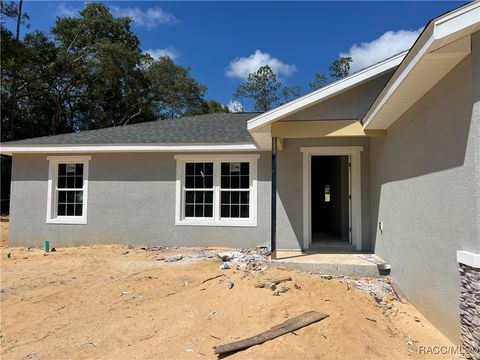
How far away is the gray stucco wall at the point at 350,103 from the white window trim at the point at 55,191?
21.3 ft

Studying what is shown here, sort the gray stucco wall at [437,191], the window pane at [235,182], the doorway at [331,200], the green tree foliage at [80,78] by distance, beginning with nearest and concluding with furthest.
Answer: the gray stucco wall at [437,191]
the doorway at [331,200]
the window pane at [235,182]
the green tree foliage at [80,78]

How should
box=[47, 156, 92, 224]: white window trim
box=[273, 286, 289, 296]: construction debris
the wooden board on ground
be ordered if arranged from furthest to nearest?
box=[47, 156, 92, 224]: white window trim
box=[273, 286, 289, 296]: construction debris
the wooden board on ground

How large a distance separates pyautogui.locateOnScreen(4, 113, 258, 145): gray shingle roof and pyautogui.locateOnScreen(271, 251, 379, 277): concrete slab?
3285 millimetres

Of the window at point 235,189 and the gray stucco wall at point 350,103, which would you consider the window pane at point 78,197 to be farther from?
the gray stucco wall at point 350,103

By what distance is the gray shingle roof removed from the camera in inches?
347

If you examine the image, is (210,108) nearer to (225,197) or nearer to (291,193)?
(225,197)

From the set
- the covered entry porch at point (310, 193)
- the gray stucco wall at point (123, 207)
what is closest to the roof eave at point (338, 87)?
the covered entry porch at point (310, 193)

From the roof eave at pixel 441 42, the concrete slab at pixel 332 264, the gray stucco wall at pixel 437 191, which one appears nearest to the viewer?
the roof eave at pixel 441 42

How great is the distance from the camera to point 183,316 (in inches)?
181

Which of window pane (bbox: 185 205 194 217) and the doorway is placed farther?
window pane (bbox: 185 205 194 217)

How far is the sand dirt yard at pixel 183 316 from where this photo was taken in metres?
3.68

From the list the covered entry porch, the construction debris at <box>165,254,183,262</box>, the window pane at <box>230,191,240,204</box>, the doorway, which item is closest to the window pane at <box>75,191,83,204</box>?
the construction debris at <box>165,254,183,262</box>

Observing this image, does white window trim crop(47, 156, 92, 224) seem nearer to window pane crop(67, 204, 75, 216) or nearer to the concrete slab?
window pane crop(67, 204, 75, 216)

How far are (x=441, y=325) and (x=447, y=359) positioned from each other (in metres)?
0.59
